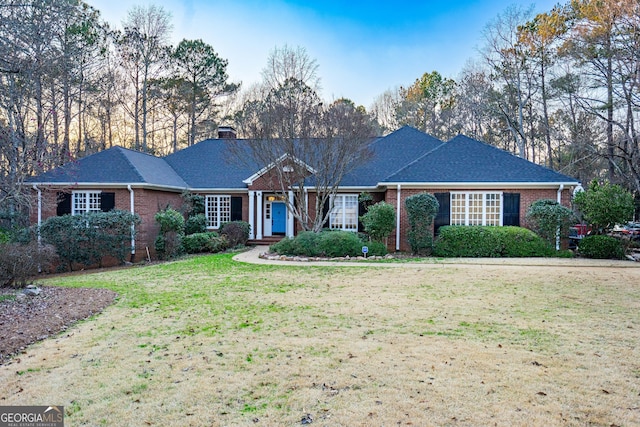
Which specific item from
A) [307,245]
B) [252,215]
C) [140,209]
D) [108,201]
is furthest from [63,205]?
[307,245]

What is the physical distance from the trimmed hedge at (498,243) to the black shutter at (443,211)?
1.19 m

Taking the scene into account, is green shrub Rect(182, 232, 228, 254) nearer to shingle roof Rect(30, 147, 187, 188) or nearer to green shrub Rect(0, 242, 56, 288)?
shingle roof Rect(30, 147, 187, 188)

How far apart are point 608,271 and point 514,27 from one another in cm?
2122

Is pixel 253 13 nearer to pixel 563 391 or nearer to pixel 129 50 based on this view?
pixel 129 50

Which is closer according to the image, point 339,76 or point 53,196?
point 53,196

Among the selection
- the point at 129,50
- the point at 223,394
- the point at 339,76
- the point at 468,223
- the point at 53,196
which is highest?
the point at 129,50

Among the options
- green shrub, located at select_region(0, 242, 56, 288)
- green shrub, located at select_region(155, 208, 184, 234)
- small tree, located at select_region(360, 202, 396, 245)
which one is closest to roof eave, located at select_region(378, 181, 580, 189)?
small tree, located at select_region(360, 202, 396, 245)

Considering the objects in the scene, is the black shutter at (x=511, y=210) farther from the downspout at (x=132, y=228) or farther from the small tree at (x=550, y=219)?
the downspout at (x=132, y=228)

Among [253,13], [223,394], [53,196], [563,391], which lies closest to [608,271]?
[563,391]

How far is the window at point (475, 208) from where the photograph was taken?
16.0 metres

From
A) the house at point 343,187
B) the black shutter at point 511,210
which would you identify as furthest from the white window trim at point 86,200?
the black shutter at point 511,210

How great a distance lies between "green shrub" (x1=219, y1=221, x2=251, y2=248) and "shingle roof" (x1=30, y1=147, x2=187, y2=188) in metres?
3.15

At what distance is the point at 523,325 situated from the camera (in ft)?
19.7

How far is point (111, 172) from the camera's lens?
17.5 meters
